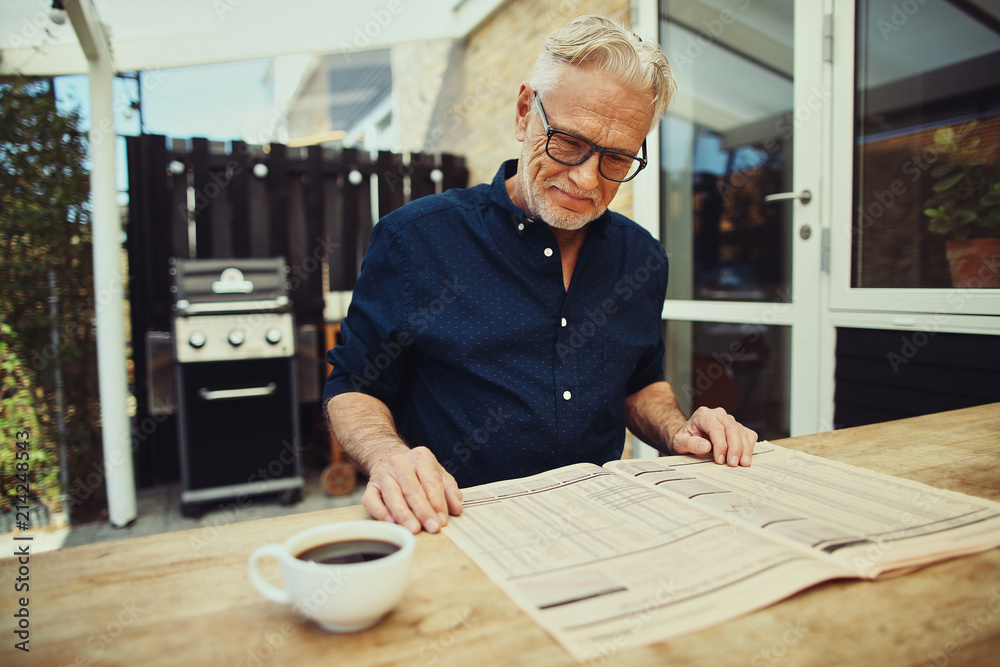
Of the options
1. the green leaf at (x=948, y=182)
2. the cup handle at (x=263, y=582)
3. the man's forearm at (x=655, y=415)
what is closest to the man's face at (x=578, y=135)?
the man's forearm at (x=655, y=415)

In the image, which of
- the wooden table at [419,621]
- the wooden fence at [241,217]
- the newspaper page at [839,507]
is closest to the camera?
the wooden table at [419,621]

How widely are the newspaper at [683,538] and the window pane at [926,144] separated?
1.39m

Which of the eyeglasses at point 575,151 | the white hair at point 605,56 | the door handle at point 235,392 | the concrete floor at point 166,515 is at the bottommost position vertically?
the concrete floor at point 166,515

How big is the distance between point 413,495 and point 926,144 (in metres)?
2.13

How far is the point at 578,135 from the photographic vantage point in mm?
1262

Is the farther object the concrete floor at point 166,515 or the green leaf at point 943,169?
the concrete floor at point 166,515

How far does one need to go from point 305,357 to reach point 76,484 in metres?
1.37

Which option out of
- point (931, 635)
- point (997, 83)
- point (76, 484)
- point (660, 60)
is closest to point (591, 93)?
point (660, 60)

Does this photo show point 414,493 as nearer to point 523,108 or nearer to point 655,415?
point 655,415

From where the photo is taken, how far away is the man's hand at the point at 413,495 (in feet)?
2.42

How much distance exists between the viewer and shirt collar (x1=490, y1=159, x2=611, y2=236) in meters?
1.40

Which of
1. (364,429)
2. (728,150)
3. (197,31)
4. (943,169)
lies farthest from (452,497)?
(197,31)

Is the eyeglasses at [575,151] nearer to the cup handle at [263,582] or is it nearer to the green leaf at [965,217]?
the cup handle at [263,582]

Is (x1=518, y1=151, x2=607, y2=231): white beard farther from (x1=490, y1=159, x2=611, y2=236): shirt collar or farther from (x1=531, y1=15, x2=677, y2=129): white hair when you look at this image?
(x1=531, y1=15, x2=677, y2=129): white hair
